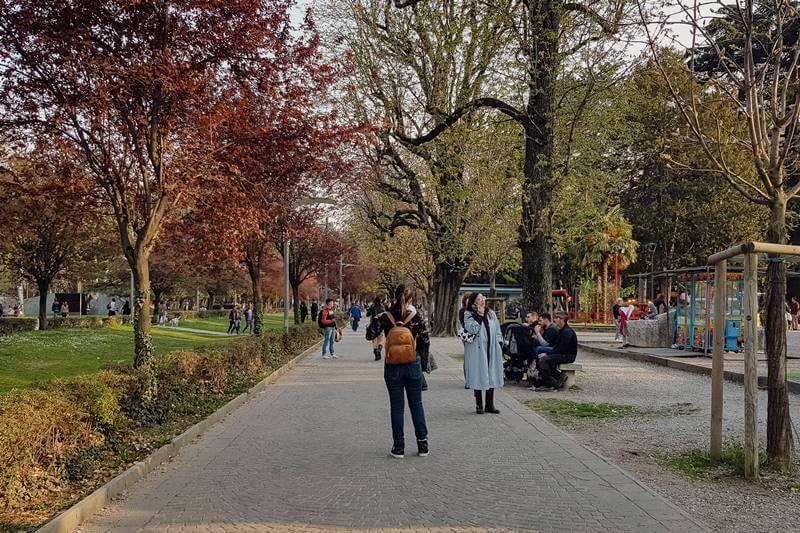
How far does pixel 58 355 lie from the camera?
19.0 metres

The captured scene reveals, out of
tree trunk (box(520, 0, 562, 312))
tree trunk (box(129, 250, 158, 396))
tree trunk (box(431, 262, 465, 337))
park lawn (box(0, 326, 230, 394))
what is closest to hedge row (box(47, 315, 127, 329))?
park lawn (box(0, 326, 230, 394))

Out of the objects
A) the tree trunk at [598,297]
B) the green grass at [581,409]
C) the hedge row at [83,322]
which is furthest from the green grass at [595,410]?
the tree trunk at [598,297]

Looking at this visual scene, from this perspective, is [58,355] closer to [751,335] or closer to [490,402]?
[490,402]

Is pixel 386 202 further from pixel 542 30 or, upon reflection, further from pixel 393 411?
pixel 393 411

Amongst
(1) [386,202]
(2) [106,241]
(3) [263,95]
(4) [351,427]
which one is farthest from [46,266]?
(4) [351,427]

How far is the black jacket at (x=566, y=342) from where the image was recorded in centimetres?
1408

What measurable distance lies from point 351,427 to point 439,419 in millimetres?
1411

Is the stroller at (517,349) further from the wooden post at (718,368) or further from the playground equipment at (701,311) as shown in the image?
the wooden post at (718,368)

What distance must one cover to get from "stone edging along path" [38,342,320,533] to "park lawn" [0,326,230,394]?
3902mm

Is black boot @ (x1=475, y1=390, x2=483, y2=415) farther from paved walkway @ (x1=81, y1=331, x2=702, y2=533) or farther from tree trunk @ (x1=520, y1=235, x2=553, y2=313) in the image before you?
tree trunk @ (x1=520, y1=235, x2=553, y2=313)

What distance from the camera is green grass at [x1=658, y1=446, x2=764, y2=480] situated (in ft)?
23.4

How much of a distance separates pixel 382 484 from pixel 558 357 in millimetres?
8173

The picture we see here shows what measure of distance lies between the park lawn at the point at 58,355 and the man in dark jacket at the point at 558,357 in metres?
8.34

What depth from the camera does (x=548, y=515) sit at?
570 cm
